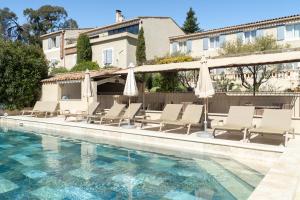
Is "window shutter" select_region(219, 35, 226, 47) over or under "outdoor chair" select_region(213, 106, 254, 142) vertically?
over

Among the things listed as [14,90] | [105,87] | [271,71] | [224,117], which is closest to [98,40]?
[105,87]

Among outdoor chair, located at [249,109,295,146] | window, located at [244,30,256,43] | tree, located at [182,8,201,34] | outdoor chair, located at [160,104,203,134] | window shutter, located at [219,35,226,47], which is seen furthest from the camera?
tree, located at [182,8,201,34]

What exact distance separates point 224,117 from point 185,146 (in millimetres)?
3834

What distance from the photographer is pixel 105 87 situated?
79.6 feet

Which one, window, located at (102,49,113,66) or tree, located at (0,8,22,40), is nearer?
window, located at (102,49,113,66)

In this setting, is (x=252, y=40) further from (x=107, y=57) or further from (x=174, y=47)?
(x=107, y=57)

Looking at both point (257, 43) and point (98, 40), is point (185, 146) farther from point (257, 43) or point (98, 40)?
point (98, 40)

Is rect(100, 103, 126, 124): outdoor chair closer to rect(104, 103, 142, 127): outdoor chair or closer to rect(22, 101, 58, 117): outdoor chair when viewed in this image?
rect(104, 103, 142, 127): outdoor chair

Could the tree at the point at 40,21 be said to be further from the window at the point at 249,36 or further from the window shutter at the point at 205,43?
the window at the point at 249,36

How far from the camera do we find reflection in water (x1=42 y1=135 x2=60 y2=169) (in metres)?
9.52

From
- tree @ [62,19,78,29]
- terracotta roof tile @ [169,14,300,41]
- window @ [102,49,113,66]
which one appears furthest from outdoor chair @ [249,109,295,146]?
tree @ [62,19,78,29]

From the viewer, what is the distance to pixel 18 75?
72.2 feet

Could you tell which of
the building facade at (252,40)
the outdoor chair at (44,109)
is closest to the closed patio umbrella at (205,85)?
the outdoor chair at (44,109)

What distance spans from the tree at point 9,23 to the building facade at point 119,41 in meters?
28.5
